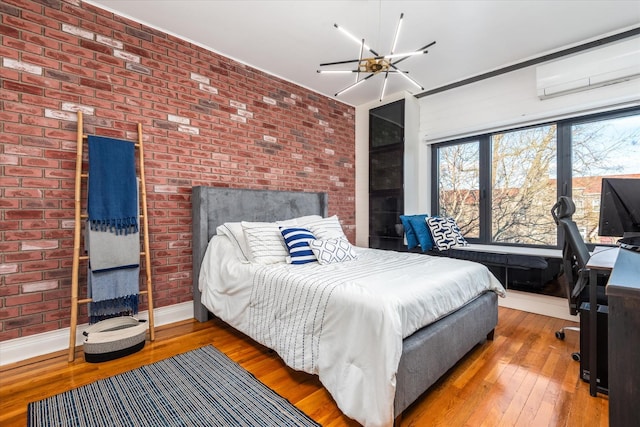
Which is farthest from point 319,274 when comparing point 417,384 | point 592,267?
point 592,267

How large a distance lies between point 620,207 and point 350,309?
1887 millimetres

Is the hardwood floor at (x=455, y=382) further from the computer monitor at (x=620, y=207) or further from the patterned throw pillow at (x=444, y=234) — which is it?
the patterned throw pillow at (x=444, y=234)

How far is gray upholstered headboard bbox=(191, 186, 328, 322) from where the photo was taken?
267 centimetres

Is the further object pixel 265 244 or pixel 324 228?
pixel 324 228

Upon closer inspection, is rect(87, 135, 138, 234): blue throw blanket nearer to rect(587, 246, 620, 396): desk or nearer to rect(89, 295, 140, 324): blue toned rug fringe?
rect(89, 295, 140, 324): blue toned rug fringe

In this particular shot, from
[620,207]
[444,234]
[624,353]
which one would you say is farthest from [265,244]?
[620,207]

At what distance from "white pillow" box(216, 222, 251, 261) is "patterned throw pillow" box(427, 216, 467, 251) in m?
2.24

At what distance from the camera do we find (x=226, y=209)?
2834 millimetres

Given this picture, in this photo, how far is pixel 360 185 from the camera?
14.8 feet

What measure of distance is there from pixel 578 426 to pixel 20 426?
269 centimetres

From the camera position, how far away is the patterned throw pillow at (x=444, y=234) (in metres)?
3.39

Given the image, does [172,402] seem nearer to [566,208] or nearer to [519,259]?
[566,208]

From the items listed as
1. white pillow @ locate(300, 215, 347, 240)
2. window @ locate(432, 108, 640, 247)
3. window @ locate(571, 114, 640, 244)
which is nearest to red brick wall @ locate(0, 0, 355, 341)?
white pillow @ locate(300, 215, 347, 240)

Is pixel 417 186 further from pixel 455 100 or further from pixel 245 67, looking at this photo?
pixel 245 67
